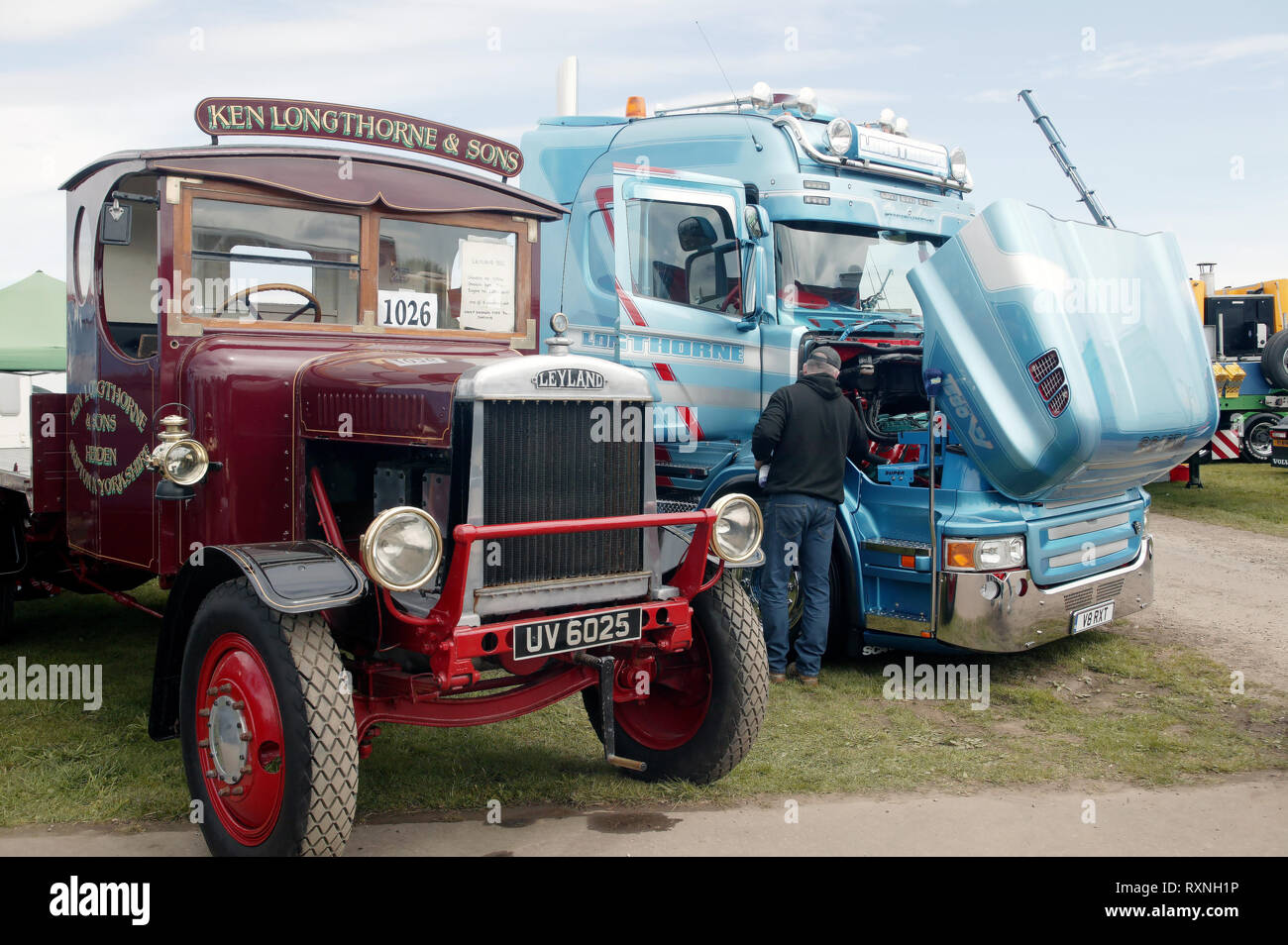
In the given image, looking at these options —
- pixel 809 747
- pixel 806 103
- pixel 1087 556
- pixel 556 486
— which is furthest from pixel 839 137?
pixel 556 486

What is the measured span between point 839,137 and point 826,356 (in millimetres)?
1818

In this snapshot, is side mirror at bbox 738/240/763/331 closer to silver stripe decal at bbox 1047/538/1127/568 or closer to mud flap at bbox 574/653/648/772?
silver stripe decal at bbox 1047/538/1127/568

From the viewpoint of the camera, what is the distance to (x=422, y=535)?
11.9ft

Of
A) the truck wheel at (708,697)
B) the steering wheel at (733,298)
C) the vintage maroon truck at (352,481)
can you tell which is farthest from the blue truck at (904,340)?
the vintage maroon truck at (352,481)

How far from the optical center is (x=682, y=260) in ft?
23.9

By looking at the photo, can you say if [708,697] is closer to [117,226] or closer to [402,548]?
[402,548]

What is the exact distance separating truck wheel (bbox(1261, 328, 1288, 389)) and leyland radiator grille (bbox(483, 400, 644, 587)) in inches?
598

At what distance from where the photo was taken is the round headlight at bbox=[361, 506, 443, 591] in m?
3.51

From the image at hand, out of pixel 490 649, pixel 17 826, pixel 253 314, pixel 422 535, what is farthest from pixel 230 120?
pixel 17 826

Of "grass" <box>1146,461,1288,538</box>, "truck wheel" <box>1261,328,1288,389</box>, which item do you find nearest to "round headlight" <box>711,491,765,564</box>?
"grass" <box>1146,461,1288,538</box>

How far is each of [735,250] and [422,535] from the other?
4.09 metres

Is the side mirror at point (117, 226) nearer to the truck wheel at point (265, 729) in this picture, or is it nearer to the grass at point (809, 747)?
the truck wheel at point (265, 729)
